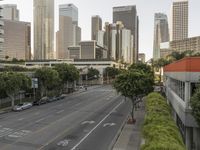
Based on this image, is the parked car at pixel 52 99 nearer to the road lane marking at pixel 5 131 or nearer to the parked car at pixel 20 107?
the parked car at pixel 20 107

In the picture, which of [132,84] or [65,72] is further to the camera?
[65,72]

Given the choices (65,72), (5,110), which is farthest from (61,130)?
(65,72)

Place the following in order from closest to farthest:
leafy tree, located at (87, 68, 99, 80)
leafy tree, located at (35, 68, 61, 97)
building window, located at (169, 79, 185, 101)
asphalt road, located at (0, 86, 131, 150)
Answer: building window, located at (169, 79, 185, 101)
asphalt road, located at (0, 86, 131, 150)
leafy tree, located at (35, 68, 61, 97)
leafy tree, located at (87, 68, 99, 80)

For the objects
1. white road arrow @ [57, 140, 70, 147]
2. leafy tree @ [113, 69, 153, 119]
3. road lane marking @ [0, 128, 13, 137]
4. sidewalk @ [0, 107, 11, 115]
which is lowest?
sidewalk @ [0, 107, 11, 115]

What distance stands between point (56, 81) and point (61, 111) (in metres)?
23.6

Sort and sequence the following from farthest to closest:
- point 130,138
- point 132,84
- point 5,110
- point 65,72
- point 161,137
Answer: point 65,72 → point 5,110 → point 132,84 → point 130,138 → point 161,137

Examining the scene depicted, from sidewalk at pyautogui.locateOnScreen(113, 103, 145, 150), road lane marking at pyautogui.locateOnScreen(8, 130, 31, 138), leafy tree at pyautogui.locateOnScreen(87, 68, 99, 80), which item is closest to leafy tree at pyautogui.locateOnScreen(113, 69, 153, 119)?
sidewalk at pyautogui.locateOnScreen(113, 103, 145, 150)

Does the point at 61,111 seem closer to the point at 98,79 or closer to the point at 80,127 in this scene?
the point at 80,127

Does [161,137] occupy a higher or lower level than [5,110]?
higher

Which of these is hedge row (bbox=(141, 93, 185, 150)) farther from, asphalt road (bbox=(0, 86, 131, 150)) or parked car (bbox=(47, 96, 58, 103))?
parked car (bbox=(47, 96, 58, 103))

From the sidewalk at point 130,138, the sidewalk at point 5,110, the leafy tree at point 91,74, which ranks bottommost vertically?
the sidewalk at point 5,110

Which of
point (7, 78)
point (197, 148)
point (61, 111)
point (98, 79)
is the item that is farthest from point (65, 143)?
point (98, 79)

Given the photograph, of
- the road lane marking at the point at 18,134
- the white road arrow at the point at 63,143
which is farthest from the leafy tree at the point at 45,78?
the white road arrow at the point at 63,143

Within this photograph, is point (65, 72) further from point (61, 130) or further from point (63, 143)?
point (63, 143)
